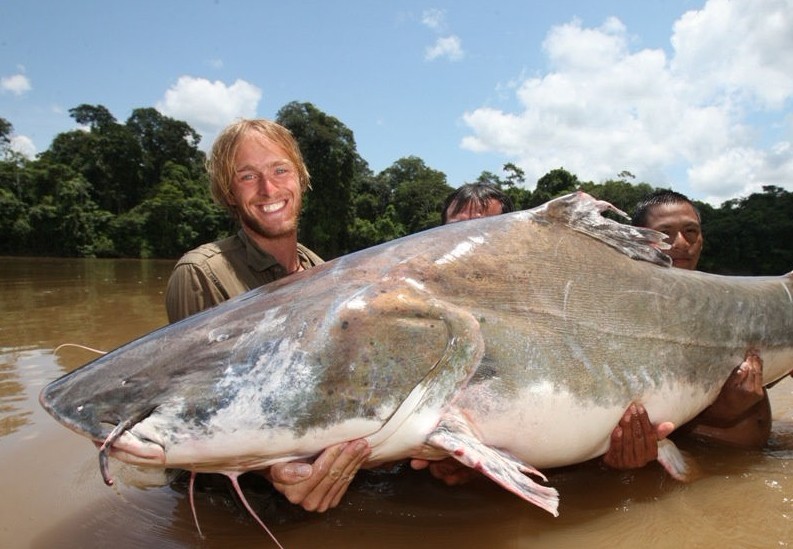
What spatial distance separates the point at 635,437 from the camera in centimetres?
246

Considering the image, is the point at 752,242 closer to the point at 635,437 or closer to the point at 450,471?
the point at 635,437

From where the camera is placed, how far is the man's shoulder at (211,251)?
2848mm

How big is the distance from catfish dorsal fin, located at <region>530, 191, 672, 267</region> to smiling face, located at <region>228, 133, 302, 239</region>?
147 cm

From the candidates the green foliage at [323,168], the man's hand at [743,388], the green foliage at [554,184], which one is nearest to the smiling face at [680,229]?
the man's hand at [743,388]

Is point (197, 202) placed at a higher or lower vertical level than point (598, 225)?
higher

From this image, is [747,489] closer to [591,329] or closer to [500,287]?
[591,329]

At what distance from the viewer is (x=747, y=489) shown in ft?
9.13

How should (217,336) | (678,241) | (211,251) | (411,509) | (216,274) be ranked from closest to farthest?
(217,336) → (411,509) → (216,274) → (211,251) → (678,241)

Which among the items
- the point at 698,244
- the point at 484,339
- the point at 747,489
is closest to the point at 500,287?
the point at 484,339

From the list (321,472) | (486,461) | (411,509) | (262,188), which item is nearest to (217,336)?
(321,472)

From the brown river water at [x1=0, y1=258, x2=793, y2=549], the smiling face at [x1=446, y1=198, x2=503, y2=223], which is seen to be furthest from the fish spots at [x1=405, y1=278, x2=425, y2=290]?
the smiling face at [x1=446, y1=198, x2=503, y2=223]

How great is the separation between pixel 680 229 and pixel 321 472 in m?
3.23

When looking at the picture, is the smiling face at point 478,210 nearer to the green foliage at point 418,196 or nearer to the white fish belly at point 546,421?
the white fish belly at point 546,421

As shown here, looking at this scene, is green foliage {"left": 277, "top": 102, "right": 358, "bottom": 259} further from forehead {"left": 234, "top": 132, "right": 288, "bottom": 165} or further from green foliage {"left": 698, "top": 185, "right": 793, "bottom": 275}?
forehead {"left": 234, "top": 132, "right": 288, "bottom": 165}
